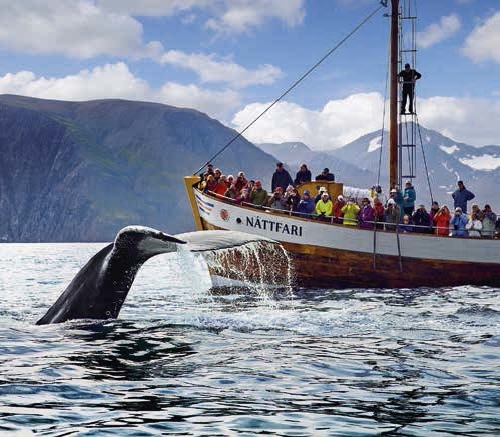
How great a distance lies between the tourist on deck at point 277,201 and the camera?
2094 centimetres

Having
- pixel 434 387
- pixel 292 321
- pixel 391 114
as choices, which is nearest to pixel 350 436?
pixel 434 387

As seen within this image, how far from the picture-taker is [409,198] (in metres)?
21.3

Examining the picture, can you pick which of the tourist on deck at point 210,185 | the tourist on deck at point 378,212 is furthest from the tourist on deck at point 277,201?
the tourist on deck at point 378,212

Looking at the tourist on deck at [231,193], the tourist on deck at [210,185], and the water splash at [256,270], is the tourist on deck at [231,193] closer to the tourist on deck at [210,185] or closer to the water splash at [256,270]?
the tourist on deck at [210,185]

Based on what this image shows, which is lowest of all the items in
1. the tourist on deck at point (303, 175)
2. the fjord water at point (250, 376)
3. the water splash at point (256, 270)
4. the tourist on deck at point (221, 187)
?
the fjord water at point (250, 376)

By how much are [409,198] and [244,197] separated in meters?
4.73

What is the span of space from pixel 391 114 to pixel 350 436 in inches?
823

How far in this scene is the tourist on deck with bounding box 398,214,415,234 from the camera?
20.5m

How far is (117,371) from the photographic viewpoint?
6.95m

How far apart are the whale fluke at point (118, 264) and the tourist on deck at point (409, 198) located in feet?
44.9

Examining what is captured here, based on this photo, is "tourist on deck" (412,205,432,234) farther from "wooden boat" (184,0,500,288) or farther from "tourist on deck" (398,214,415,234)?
"wooden boat" (184,0,500,288)

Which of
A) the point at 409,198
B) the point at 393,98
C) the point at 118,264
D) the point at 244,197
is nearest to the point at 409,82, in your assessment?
the point at 393,98

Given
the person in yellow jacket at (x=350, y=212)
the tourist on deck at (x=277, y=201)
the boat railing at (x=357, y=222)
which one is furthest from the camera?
the tourist on deck at (x=277, y=201)

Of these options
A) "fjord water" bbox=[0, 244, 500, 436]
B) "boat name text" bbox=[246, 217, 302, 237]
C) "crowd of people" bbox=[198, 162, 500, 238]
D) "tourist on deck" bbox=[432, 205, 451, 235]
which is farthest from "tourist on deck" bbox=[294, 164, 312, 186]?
"fjord water" bbox=[0, 244, 500, 436]
